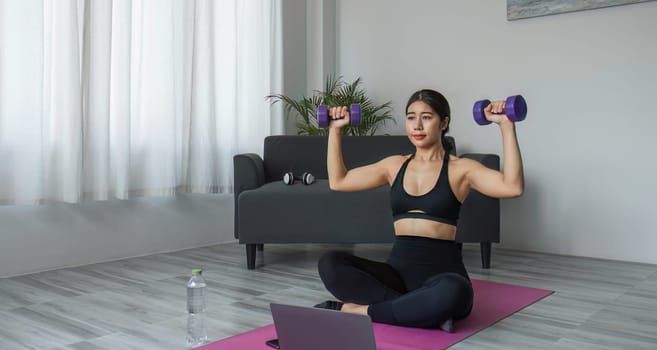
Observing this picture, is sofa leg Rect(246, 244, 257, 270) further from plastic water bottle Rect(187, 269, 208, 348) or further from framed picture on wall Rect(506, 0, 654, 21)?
framed picture on wall Rect(506, 0, 654, 21)

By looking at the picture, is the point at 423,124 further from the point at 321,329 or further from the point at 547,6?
the point at 547,6

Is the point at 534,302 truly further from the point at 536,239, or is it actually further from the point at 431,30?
the point at 431,30

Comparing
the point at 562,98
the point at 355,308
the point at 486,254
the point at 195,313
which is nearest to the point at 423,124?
the point at 355,308

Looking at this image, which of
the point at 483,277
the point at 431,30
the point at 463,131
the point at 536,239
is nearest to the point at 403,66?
the point at 431,30

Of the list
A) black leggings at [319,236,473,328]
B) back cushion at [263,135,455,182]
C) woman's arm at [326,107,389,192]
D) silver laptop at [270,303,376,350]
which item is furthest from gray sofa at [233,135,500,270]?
silver laptop at [270,303,376,350]

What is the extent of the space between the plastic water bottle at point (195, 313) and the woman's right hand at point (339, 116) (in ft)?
2.44

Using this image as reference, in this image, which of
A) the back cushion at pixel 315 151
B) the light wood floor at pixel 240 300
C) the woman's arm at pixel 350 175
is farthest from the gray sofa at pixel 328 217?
the woman's arm at pixel 350 175

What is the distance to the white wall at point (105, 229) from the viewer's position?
3.16 m

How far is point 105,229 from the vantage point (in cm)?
358

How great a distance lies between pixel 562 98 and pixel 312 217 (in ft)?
5.99

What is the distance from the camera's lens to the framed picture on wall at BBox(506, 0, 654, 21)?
3.69m

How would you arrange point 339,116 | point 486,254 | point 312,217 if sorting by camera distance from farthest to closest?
point 486,254, point 312,217, point 339,116

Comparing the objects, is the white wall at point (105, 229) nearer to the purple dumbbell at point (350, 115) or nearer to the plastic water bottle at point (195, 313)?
the plastic water bottle at point (195, 313)

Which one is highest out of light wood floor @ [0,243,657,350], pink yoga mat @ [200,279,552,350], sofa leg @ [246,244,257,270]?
sofa leg @ [246,244,257,270]
